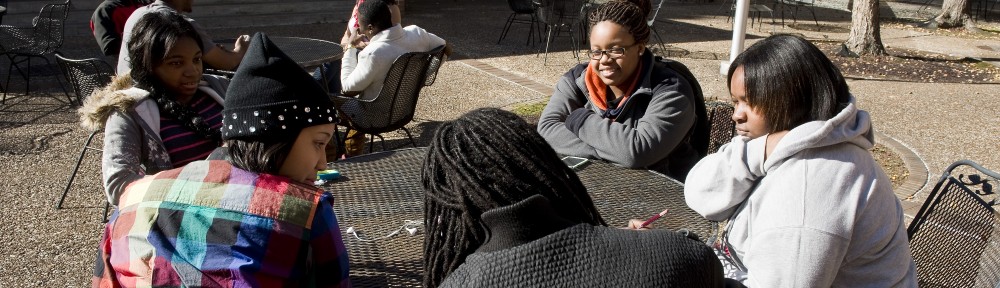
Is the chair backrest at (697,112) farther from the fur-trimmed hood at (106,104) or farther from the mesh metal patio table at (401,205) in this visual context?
the fur-trimmed hood at (106,104)

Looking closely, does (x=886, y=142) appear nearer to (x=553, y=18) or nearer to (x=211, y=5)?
(x=553, y=18)

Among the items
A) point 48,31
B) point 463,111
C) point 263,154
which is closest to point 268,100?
point 263,154

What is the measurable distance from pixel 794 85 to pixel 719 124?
198cm

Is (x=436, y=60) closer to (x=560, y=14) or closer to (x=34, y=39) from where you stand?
(x=34, y=39)

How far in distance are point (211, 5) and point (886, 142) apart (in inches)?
382

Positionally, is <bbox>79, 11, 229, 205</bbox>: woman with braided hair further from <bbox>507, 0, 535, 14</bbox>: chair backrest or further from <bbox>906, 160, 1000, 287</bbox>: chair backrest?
<bbox>507, 0, 535, 14</bbox>: chair backrest

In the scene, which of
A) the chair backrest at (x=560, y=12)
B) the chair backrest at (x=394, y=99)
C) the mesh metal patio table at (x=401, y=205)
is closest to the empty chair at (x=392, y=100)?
the chair backrest at (x=394, y=99)

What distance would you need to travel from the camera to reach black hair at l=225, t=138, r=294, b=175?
1831 millimetres

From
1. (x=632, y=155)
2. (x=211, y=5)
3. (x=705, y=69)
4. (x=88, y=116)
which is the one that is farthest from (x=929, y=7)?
(x=88, y=116)

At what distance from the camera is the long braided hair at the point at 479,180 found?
1.51 meters

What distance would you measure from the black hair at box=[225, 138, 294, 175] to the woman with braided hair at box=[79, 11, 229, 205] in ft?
3.83

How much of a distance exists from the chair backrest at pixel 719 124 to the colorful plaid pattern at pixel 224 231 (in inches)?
98.9

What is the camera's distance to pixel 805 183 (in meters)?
1.92

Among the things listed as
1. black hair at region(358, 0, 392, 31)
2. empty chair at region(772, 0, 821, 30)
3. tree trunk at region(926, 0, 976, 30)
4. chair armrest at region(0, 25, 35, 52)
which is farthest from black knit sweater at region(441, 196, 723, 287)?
tree trunk at region(926, 0, 976, 30)
